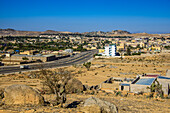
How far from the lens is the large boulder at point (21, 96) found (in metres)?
12.3

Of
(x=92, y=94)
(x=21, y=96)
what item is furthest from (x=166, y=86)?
(x=21, y=96)

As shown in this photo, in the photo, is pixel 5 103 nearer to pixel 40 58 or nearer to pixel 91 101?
pixel 91 101

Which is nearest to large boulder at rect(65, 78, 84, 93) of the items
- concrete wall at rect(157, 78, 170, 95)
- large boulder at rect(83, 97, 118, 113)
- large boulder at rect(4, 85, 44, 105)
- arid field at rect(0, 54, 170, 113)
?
arid field at rect(0, 54, 170, 113)

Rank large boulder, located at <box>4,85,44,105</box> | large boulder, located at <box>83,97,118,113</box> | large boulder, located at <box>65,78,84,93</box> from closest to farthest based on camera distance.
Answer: large boulder, located at <box>83,97,118,113</box> → large boulder, located at <box>4,85,44,105</box> → large boulder, located at <box>65,78,84,93</box>

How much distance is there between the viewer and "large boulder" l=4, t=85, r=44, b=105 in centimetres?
1231

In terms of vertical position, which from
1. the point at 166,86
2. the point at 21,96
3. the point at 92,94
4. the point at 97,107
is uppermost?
the point at 97,107

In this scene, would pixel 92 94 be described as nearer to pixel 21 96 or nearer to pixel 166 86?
pixel 166 86

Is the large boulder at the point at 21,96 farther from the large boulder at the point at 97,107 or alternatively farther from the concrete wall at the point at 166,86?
the concrete wall at the point at 166,86

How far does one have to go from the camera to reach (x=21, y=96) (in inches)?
489

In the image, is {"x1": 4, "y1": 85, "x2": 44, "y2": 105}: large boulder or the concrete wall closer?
{"x1": 4, "y1": 85, "x2": 44, "y2": 105}: large boulder

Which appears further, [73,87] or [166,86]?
[166,86]

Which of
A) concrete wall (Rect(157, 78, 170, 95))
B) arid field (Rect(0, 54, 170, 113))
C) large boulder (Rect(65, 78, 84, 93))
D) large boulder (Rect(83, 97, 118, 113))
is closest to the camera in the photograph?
large boulder (Rect(83, 97, 118, 113))

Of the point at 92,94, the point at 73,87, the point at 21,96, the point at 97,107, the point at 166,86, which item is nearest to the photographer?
the point at 97,107

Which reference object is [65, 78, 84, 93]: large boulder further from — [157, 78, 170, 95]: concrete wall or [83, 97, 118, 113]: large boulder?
[83, 97, 118, 113]: large boulder
